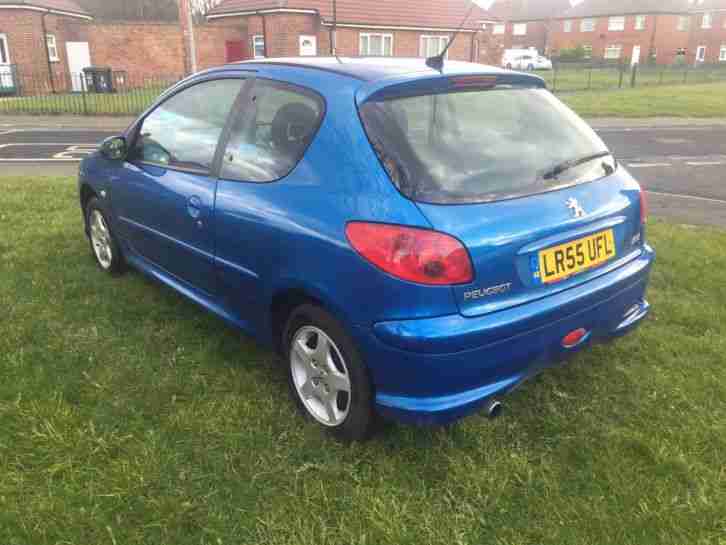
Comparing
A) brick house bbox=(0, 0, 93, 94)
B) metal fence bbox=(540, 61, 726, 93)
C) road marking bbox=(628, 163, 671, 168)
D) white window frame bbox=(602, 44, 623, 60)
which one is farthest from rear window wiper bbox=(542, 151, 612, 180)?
white window frame bbox=(602, 44, 623, 60)

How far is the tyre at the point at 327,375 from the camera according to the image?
2664 millimetres

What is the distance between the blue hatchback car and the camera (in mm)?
2420

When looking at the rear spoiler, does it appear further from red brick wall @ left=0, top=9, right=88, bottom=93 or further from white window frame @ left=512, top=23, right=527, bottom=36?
white window frame @ left=512, top=23, right=527, bottom=36

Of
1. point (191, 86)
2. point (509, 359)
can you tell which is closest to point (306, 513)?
point (509, 359)

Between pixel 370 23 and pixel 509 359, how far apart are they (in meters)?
30.8

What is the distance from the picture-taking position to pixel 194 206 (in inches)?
134

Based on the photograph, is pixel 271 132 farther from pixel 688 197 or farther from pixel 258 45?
pixel 258 45

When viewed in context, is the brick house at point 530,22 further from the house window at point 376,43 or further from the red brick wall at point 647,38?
the house window at point 376,43

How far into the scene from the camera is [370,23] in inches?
1204

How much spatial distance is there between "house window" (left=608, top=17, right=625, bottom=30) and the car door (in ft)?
222

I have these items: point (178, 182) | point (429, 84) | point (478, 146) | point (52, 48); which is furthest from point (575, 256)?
point (52, 48)

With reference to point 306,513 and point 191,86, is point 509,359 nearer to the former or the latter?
point 306,513

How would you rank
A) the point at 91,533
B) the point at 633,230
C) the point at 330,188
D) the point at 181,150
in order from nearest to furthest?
the point at 91,533 → the point at 330,188 → the point at 633,230 → the point at 181,150

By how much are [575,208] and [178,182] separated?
2.20 metres
